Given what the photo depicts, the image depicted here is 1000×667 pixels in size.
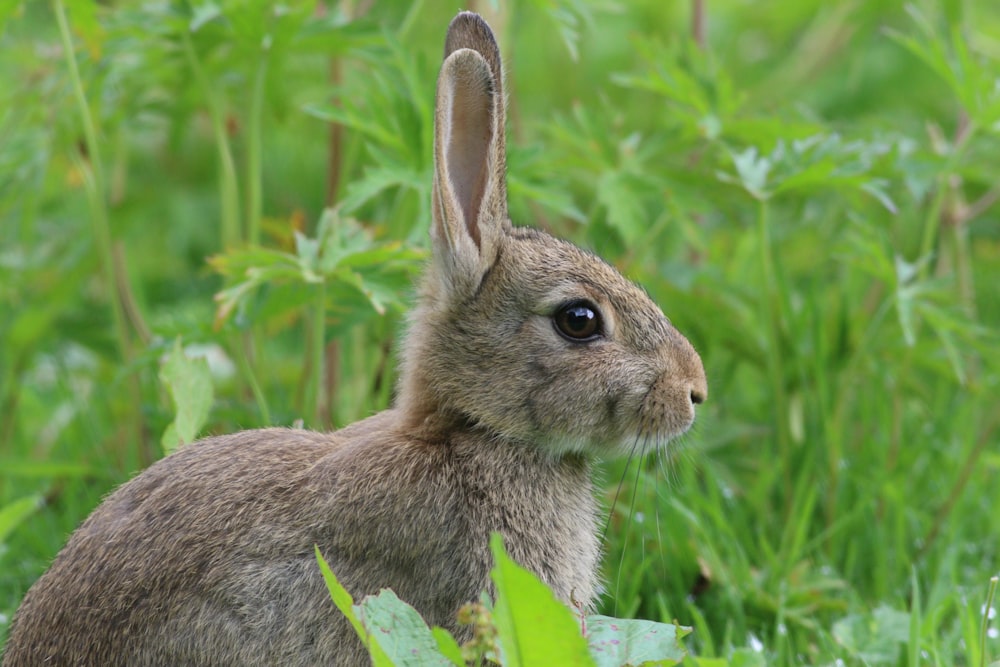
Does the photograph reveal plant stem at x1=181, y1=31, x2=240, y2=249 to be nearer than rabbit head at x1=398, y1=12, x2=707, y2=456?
No

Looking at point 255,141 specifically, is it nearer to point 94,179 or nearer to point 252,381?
point 94,179

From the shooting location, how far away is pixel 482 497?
3.20 m

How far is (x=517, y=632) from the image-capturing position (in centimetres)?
240

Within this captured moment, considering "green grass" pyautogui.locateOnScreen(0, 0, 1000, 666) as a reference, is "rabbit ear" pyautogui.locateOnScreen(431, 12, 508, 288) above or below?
above

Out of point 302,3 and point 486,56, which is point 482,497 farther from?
point 302,3

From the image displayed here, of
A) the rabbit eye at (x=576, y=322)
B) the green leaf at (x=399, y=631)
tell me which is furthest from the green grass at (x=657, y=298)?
the green leaf at (x=399, y=631)

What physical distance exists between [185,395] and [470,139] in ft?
3.65

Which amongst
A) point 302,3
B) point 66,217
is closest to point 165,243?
point 66,217

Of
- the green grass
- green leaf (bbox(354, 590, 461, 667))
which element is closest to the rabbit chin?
the green grass

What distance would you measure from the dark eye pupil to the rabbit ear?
243 mm

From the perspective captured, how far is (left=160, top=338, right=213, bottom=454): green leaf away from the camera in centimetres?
363

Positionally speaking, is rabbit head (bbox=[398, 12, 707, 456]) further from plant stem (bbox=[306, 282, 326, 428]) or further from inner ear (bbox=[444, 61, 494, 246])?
plant stem (bbox=[306, 282, 326, 428])

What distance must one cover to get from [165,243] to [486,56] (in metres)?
3.70

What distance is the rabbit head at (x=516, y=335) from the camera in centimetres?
328
